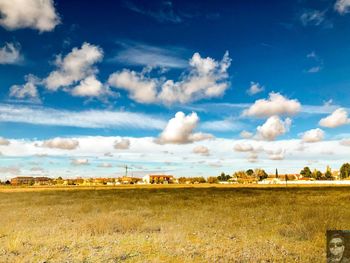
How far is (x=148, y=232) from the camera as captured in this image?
62.3 feet

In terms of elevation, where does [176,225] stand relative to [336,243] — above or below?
below

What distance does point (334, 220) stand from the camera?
2133 centimetres

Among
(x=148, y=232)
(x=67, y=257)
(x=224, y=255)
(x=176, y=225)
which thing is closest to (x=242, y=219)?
(x=176, y=225)

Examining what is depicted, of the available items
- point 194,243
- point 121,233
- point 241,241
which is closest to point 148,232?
point 121,233

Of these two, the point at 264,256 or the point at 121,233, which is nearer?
the point at 264,256

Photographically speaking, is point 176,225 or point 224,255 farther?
point 176,225

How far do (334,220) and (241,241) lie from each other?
8.64 meters

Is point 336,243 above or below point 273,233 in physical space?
above

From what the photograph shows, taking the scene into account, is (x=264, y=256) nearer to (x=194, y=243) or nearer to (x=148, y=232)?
(x=194, y=243)

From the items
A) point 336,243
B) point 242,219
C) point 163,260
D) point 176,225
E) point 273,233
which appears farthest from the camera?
point 242,219

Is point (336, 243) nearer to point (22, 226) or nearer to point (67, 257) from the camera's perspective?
point (67, 257)

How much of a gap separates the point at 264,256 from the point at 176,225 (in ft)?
29.3

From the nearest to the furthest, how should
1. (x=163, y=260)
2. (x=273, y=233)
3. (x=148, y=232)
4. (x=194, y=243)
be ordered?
(x=163, y=260) → (x=194, y=243) → (x=273, y=233) → (x=148, y=232)

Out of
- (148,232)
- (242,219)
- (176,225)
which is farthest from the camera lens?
(242,219)
